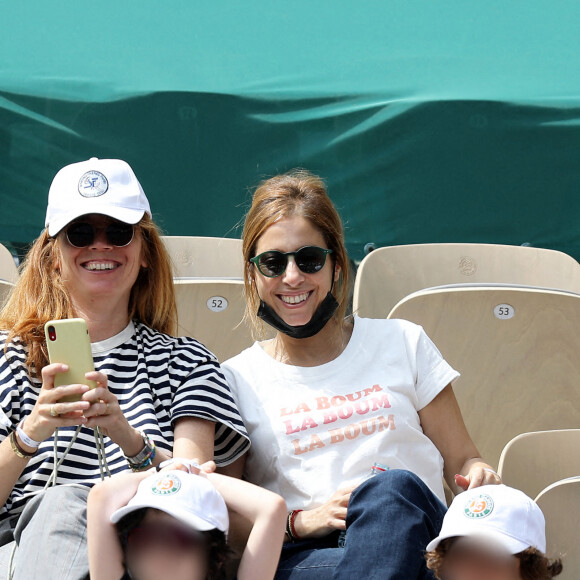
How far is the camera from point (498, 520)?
1693 millimetres

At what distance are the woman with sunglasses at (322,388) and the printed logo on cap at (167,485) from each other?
43cm

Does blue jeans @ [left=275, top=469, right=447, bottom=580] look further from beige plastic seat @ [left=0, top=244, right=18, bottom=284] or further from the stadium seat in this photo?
beige plastic seat @ [left=0, top=244, right=18, bottom=284]

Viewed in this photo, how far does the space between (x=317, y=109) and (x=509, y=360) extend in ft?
5.60

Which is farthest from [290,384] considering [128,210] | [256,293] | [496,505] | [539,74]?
A: [539,74]

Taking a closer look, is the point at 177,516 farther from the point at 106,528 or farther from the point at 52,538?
the point at 52,538

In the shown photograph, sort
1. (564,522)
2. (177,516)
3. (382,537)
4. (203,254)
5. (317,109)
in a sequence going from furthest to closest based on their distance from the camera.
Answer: (317,109)
(203,254)
(564,522)
(382,537)
(177,516)

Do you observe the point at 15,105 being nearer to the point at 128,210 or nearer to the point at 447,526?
the point at 128,210

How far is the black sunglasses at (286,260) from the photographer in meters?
2.35

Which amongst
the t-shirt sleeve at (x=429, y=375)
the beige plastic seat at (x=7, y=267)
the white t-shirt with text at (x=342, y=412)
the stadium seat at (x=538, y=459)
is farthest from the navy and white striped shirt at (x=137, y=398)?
the beige plastic seat at (x=7, y=267)

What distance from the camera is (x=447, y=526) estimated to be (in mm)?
1721

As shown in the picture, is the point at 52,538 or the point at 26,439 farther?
the point at 26,439

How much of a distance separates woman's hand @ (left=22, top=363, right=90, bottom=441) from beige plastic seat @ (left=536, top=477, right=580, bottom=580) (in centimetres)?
103

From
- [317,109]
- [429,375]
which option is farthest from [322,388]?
[317,109]

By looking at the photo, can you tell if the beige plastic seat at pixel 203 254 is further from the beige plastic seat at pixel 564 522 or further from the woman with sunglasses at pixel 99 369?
the beige plastic seat at pixel 564 522
